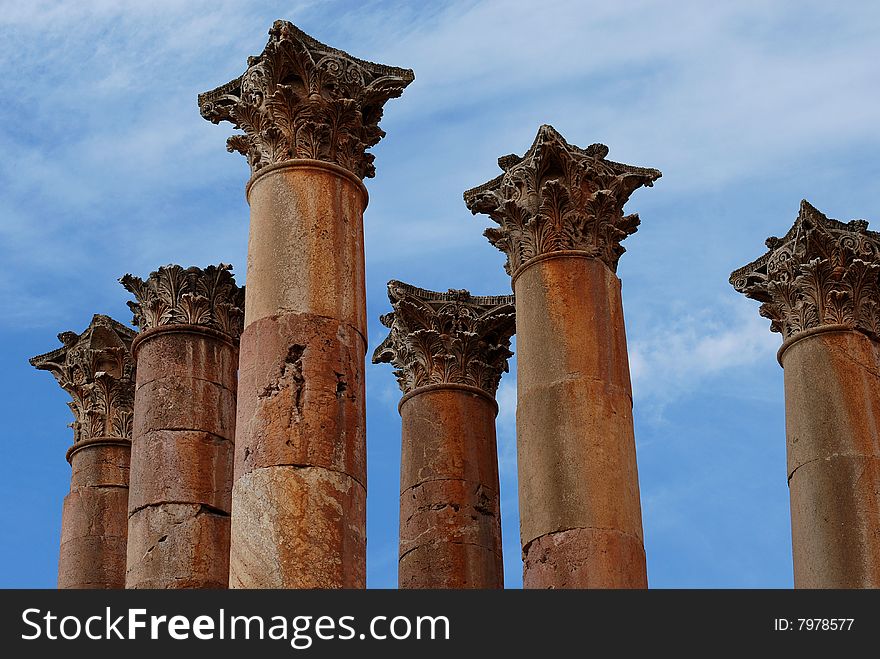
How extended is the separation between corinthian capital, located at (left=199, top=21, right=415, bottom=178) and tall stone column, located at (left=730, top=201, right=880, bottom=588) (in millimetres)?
9861

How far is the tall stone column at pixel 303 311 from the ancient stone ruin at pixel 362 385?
0.04 meters

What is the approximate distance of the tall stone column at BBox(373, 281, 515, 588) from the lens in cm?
3359

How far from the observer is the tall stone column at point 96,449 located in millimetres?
35875

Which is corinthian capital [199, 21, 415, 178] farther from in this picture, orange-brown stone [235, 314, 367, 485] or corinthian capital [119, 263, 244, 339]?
corinthian capital [119, 263, 244, 339]

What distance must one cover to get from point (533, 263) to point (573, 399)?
9.87 ft

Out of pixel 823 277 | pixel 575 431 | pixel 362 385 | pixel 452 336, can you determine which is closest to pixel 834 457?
pixel 823 277

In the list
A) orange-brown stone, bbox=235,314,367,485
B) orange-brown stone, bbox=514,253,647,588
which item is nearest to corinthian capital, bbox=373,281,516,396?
orange-brown stone, bbox=514,253,647,588

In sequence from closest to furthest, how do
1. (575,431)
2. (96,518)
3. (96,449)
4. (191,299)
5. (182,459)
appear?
(575,431)
(182,459)
(191,299)
(96,518)
(96,449)

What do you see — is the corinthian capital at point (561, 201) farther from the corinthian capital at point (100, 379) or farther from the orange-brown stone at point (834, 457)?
the corinthian capital at point (100, 379)

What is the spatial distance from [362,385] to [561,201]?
6.33 meters

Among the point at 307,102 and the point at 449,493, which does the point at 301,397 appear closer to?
the point at 307,102

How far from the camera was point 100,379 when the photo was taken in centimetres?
3722

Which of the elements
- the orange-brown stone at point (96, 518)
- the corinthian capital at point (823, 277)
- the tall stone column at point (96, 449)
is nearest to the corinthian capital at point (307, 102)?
the corinthian capital at point (823, 277)

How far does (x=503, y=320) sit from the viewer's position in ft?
118
